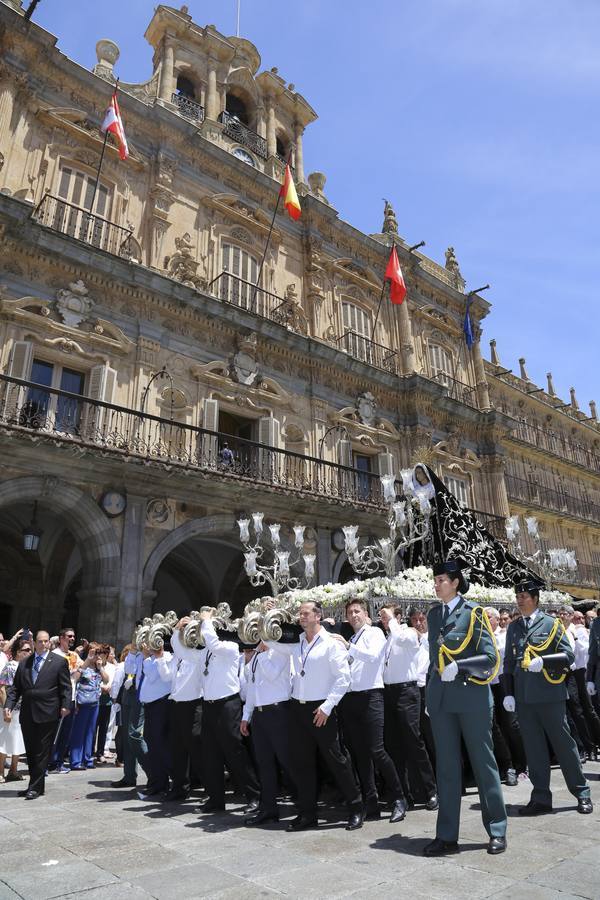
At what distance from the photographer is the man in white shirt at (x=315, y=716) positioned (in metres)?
4.64

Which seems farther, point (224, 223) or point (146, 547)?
point (224, 223)

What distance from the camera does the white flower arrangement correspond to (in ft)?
30.9

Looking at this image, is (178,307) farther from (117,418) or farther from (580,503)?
(580,503)

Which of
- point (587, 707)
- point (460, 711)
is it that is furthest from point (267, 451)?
point (460, 711)

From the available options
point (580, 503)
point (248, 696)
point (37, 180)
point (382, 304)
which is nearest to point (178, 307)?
point (37, 180)

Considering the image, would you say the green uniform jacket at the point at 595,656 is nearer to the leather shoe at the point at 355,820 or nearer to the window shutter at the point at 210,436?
the leather shoe at the point at 355,820

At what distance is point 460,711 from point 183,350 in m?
12.4

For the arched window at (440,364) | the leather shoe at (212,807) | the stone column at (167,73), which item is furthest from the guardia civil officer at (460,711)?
the arched window at (440,364)

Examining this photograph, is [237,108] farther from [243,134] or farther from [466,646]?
[466,646]

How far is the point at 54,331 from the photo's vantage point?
516 inches

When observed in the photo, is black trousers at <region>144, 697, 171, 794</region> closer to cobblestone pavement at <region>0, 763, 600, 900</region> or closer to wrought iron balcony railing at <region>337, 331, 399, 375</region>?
cobblestone pavement at <region>0, 763, 600, 900</region>

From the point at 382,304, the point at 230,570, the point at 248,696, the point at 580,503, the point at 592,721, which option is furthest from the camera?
the point at 580,503

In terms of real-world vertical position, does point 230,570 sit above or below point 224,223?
below

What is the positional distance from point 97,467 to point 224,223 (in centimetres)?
870
